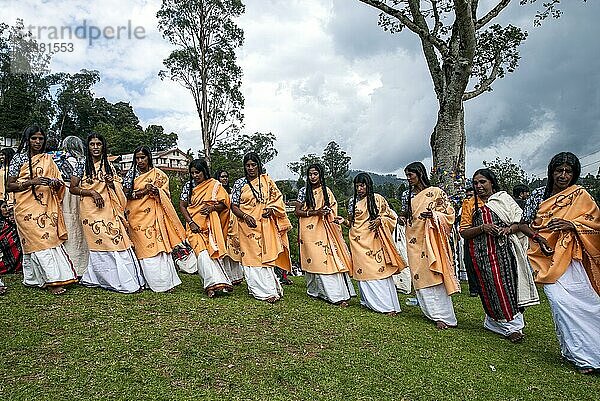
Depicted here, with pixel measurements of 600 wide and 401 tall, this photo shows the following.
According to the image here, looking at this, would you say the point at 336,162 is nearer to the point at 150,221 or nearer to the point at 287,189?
the point at 287,189

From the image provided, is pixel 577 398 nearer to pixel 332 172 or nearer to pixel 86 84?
pixel 332 172

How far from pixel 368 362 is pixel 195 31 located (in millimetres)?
23699

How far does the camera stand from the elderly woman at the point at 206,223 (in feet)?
22.6

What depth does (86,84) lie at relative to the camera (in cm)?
5031

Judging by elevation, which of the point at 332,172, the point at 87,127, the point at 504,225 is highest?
the point at 87,127

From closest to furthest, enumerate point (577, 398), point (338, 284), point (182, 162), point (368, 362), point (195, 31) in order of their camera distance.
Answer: point (577, 398) < point (368, 362) < point (338, 284) < point (195, 31) < point (182, 162)

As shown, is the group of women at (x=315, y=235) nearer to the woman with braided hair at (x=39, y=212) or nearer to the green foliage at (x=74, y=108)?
the woman with braided hair at (x=39, y=212)

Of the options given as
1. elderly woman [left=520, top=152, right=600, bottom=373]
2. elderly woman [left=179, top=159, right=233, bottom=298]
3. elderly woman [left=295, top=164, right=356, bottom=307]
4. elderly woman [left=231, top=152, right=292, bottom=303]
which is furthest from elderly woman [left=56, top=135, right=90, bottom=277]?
elderly woman [left=520, top=152, right=600, bottom=373]

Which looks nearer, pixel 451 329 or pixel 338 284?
pixel 451 329

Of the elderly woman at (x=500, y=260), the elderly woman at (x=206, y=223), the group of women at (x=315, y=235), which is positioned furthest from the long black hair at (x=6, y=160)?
the elderly woman at (x=500, y=260)

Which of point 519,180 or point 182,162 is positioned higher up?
point 182,162

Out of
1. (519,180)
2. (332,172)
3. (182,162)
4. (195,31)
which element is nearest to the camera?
(195,31)

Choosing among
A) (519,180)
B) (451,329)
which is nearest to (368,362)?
(451,329)

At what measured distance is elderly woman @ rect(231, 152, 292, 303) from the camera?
277 inches
